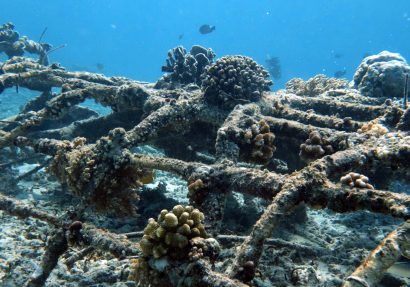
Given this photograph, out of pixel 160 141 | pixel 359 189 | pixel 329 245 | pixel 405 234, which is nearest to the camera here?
pixel 405 234

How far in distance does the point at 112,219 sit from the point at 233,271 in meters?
3.53

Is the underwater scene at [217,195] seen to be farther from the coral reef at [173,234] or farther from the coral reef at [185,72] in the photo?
the coral reef at [185,72]

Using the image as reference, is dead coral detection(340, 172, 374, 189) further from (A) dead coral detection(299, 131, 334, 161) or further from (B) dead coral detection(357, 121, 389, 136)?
(B) dead coral detection(357, 121, 389, 136)

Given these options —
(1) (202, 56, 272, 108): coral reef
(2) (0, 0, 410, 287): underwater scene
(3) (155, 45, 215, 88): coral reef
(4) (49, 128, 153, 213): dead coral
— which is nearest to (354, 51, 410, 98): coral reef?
(2) (0, 0, 410, 287): underwater scene

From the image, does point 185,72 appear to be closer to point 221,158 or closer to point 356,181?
point 221,158

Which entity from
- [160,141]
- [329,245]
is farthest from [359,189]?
[160,141]

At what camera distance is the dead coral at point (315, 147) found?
4.27 metres

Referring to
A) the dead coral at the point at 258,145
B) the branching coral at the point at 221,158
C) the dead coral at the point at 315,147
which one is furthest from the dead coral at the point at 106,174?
the dead coral at the point at 315,147

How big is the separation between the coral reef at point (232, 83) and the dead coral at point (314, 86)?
4.67 meters

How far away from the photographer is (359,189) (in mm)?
2686

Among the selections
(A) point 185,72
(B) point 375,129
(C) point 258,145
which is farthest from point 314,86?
(C) point 258,145

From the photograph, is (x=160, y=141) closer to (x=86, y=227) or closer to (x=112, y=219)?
(x=112, y=219)

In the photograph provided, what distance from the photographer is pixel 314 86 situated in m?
10.9

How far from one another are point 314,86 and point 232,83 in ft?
19.8
